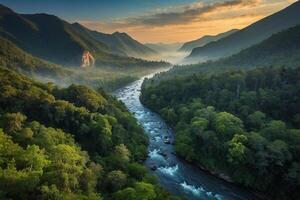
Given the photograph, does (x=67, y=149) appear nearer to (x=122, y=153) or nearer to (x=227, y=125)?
(x=122, y=153)

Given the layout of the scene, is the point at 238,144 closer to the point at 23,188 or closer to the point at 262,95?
the point at 262,95

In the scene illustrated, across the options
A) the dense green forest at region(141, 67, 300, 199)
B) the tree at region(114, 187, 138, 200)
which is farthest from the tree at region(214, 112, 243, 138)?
the tree at region(114, 187, 138, 200)

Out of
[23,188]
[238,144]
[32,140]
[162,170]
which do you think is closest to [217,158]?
[238,144]

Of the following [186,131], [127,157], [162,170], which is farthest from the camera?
[186,131]

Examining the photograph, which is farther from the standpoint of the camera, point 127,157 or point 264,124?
point 264,124

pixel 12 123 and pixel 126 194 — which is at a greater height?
pixel 12 123

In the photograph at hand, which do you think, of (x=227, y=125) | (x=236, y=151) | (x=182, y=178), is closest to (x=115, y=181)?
(x=182, y=178)

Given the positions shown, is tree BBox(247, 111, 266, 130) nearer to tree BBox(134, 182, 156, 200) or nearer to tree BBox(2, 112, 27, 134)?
tree BBox(134, 182, 156, 200)
